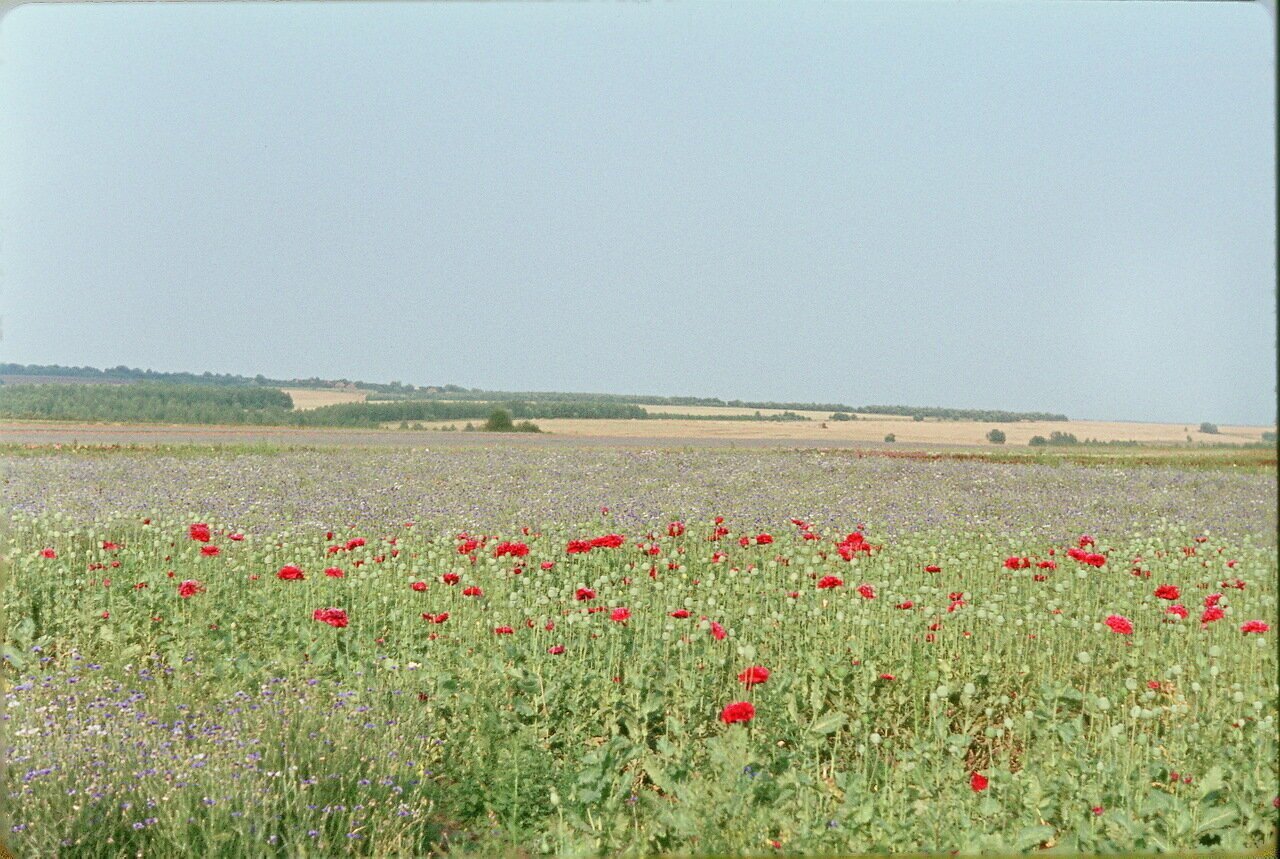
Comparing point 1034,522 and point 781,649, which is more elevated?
point 1034,522

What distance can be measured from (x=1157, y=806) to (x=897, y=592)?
2.28m

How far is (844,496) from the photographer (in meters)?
7.55

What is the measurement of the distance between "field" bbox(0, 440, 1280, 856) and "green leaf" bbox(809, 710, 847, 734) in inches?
1.8

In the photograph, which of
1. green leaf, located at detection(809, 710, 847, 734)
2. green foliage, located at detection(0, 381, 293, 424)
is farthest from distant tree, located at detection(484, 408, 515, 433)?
green leaf, located at detection(809, 710, 847, 734)

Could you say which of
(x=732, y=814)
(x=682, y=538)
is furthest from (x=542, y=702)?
(x=682, y=538)

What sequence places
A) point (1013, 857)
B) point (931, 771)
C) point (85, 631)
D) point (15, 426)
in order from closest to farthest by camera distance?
1. point (1013, 857)
2. point (931, 771)
3. point (85, 631)
4. point (15, 426)

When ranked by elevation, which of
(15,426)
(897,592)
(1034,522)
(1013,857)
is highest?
(15,426)

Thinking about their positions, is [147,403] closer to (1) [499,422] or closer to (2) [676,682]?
(1) [499,422]

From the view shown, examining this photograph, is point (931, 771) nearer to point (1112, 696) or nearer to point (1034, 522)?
point (1112, 696)

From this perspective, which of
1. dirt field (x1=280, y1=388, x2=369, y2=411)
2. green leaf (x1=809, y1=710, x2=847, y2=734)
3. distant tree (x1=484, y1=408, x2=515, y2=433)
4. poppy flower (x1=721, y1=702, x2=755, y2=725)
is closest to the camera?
poppy flower (x1=721, y1=702, x2=755, y2=725)

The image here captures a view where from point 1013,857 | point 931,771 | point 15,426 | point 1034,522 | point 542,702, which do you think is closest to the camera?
point 1013,857

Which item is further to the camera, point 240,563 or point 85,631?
point 240,563

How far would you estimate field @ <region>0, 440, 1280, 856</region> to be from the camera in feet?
10.6

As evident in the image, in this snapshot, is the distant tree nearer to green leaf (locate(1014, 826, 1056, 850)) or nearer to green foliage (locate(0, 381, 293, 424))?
green foliage (locate(0, 381, 293, 424))
